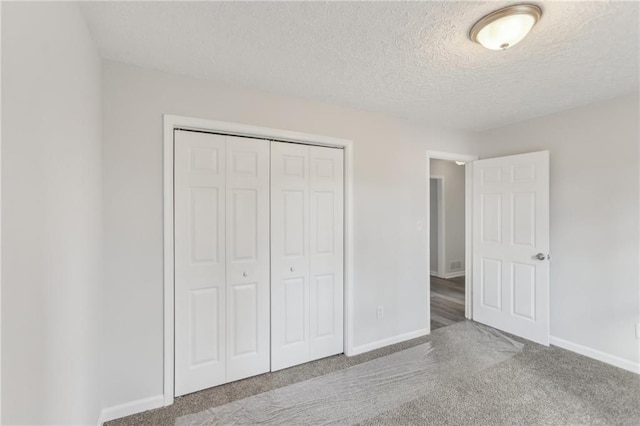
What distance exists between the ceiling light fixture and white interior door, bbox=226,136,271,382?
1632mm

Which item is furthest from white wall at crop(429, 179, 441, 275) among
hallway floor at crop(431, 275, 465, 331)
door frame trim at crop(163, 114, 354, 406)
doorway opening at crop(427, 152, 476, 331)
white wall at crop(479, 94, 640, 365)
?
door frame trim at crop(163, 114, 354, 406)

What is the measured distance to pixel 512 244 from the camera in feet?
10.6

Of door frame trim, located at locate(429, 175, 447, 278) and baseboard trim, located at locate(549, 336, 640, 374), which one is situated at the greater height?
door frame trim, located at locate(429, 175, 447, 278)

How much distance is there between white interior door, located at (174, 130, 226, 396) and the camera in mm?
2154

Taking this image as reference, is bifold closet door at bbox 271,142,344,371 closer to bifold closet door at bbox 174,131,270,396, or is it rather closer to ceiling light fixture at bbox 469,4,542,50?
bifold closet door at bbox 174,131,270,396

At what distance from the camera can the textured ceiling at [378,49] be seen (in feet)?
4.83

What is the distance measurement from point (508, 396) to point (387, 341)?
3.62 ft

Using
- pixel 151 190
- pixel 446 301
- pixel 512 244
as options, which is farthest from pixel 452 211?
pixel 151 190

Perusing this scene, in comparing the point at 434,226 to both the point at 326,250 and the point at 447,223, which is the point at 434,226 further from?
the point at 326,250

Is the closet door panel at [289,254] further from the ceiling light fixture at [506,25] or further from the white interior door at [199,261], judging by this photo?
the ceiling light fixture at [506,25]

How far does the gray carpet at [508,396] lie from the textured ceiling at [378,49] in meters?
2.33

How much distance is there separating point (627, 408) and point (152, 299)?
336cm

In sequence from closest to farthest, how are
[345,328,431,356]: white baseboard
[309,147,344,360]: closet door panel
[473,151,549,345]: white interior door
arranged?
1. [309,147,344,360]: closet door panel
2. [345,328,431,356]: white baseboard
3. [473,151,549,345]: white interior door

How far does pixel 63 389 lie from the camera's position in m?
1.17
